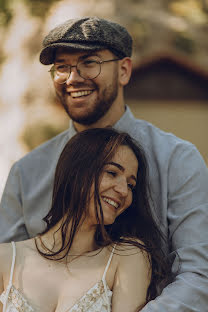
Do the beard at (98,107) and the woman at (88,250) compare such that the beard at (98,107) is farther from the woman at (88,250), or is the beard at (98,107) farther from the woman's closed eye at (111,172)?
the woman's closed eye at (111,172)

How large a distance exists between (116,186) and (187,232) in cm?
46

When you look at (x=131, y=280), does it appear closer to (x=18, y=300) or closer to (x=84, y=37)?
(x=18, y=300)

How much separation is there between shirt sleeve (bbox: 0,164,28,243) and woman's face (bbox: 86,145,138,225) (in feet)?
2.37

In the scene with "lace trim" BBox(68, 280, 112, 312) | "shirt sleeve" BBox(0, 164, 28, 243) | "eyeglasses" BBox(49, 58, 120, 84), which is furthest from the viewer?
"shirt sleeve" BBox(0, 164, 28, 243)

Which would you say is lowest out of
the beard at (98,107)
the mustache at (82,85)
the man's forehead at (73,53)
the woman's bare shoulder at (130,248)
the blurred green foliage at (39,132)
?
the blurred green foliage at (39,132)

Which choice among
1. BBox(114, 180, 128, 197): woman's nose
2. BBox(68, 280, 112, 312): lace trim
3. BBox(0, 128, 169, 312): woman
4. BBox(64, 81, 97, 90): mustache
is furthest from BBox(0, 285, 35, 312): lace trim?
BBox(64, 81, 97, 90): mustache

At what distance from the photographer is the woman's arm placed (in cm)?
224

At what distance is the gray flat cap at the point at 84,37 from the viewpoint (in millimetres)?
2695

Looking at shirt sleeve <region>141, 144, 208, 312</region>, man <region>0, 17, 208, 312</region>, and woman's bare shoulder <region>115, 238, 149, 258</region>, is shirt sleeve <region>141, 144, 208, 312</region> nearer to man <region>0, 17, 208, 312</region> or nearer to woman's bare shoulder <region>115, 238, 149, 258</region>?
man <region>0, 17, 208, 312</region>

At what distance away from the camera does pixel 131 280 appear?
7.45 ft

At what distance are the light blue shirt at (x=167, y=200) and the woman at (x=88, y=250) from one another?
12cm

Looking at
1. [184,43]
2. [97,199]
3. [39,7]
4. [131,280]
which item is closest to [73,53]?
[97,199]

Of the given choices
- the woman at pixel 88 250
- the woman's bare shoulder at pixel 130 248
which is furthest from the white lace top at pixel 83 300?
the woman's bare shoulder at pixel 130 248

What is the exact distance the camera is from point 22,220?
2.96 meters
